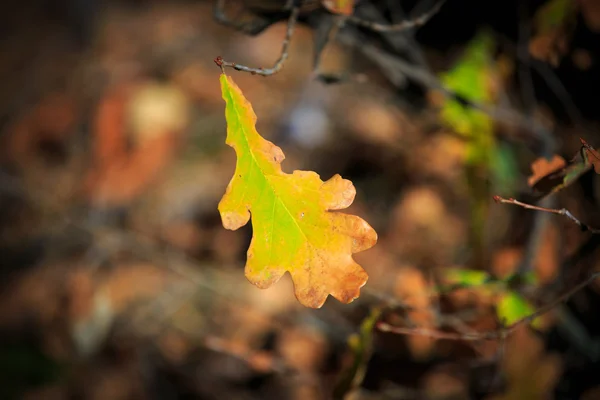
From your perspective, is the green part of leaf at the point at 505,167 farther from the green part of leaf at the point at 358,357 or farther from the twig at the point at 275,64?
the twig at the point at 275,64

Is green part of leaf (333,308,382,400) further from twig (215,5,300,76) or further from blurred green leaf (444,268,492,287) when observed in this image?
twig (215,5,300,76)

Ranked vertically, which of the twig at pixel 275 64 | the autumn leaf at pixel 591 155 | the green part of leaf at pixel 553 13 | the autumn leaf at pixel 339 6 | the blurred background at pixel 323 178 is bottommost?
the blurred background at pixel 323 178

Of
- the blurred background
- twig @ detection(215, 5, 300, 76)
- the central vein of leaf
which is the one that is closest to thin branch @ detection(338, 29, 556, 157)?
the blurred background

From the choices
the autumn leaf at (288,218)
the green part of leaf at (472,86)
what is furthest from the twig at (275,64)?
the green part of leaf at (472,86)

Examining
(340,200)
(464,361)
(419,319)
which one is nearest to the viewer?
(340,200)

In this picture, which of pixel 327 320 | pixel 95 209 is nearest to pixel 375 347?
pixel 327 320

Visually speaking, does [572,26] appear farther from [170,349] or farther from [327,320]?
[170,349]

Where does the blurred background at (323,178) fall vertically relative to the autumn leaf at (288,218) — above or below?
below
